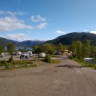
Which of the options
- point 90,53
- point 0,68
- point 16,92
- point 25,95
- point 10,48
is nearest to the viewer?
point 25,95

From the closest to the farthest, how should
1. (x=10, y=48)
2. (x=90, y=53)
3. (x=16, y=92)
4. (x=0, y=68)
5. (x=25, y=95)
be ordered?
1. (x=25, y=95)
2. (x=16, y=92)
3. (x=0, y=68)
4. (x=90, y=53)
5. (x=10, y=48)

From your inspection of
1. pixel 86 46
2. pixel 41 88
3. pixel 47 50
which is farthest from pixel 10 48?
pixel 41 88

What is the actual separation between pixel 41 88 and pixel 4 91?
134 inches

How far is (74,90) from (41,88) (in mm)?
3074

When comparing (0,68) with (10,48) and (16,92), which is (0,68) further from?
(10,48)

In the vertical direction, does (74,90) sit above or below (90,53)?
below

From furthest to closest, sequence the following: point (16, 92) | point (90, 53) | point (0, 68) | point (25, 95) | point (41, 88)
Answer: point (90, 53), point (0, 68), point (41, 88), point (16, 92), point (25, 95)

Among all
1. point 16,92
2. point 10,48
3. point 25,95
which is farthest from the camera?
point 10,48

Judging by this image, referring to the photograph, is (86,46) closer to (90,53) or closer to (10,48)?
(90,53)

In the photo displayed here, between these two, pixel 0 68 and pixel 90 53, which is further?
pixel 90 53

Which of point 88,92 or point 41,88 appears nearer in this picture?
point 88,92

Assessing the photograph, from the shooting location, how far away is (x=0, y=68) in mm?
33156

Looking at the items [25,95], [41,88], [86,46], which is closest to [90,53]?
[86,46]

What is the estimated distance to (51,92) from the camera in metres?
16.9
